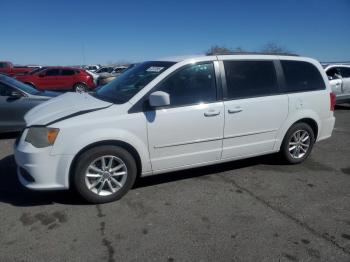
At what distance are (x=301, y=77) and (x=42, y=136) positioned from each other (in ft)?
12.7

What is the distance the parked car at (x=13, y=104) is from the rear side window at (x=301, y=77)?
518 cm

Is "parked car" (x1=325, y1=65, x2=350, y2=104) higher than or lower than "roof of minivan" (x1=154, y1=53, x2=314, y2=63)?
lower

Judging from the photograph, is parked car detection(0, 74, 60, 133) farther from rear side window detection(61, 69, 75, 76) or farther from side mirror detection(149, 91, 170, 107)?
rear side window detection(61, 69, 75, 76)

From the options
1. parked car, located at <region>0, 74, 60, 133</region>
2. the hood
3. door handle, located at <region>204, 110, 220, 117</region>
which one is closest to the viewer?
the hood

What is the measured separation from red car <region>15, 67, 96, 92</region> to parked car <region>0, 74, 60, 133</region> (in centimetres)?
1130

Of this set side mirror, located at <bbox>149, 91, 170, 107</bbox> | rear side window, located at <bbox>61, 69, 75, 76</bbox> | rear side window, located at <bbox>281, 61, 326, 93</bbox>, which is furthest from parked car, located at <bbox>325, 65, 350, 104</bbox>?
rear side window, located at <bbox>61, 69, 75, 76</bbox>

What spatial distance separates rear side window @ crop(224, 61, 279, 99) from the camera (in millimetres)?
4457

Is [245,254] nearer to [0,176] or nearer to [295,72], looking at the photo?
[295,72]

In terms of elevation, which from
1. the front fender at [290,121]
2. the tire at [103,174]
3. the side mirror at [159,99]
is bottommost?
the tire at [103,174]

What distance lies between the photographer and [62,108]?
410 centimetres

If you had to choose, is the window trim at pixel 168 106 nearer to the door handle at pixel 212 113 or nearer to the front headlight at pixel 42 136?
the door handle at pixel 212 113

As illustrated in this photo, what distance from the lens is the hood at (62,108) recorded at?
3.82 meters

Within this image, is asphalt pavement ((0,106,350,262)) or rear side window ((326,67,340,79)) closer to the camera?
asphalt pavement ((0,106,350,262))

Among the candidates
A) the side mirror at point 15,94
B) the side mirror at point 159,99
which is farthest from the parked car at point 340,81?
the side mirror at point 15,94
